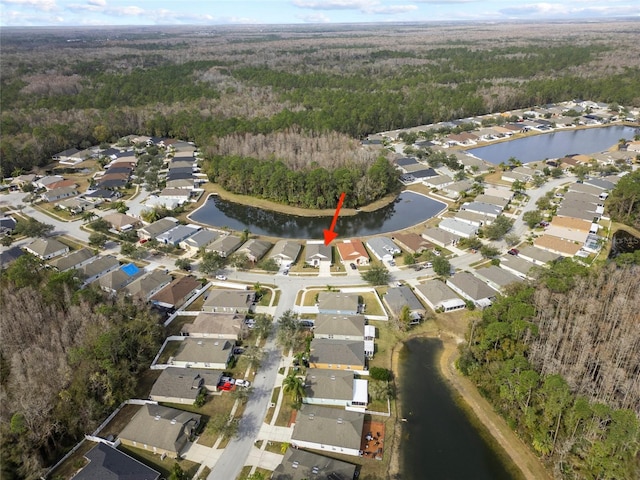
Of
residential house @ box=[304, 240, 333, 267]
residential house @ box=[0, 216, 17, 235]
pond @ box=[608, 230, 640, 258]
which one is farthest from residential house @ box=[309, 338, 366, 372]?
residential house @ box=[0, 216, 17, 235]

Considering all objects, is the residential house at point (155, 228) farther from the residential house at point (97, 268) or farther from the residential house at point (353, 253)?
the residential house at point (353, 253)

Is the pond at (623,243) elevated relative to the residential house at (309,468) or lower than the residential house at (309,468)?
elevated

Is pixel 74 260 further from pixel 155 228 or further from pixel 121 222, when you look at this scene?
pixel 121 222

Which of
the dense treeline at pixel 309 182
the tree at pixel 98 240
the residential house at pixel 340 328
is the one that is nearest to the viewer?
the residential house at pixel 340 328

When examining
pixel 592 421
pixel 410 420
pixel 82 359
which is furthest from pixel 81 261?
pixel 592 421

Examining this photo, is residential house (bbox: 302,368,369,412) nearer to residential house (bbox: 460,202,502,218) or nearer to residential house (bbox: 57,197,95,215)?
residential house (bbox: 460,202,502,218)

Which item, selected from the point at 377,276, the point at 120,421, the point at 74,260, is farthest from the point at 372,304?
the point at 74,260

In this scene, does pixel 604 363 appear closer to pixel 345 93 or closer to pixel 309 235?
pixel 309 235

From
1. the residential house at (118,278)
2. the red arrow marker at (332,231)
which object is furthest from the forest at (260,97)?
the residential house at (118,278)
